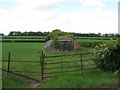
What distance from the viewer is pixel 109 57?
809cm

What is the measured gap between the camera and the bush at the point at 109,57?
313 inches

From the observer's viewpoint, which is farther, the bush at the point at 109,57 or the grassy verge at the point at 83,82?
the bush at the point at 109,57

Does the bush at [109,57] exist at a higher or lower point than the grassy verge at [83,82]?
higher

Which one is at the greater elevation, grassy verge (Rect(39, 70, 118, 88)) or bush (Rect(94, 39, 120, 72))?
bush (Rect(94, 39, 120, 72))

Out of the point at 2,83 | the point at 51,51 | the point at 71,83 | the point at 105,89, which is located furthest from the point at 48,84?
the point at 51,51

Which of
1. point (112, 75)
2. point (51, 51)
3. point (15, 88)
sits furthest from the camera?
point (51, 51)

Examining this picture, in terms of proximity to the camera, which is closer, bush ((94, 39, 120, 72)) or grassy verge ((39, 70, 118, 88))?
grassy verge ((39, 70, 118, 88))

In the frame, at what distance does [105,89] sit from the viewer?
21.0 feet

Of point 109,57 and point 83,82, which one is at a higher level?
point 109,57

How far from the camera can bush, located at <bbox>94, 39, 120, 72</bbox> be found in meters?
7.94

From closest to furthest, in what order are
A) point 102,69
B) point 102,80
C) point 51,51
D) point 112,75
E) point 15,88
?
point 15,88
point 102,80
point 112,75
point 102,69
point 51,51

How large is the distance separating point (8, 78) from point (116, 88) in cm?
503

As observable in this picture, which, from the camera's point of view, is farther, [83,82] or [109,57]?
[109,57]

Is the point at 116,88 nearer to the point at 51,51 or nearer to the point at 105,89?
the point at 105,89
